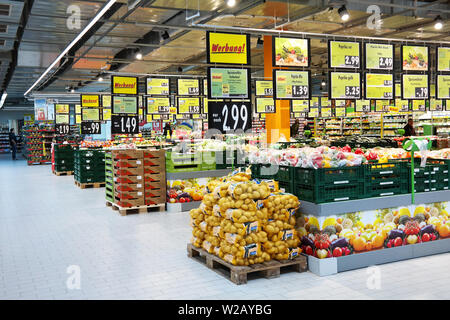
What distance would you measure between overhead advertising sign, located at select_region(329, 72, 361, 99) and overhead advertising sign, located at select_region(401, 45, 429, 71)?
1181mm

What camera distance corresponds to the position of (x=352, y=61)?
Answer: 28.6ft

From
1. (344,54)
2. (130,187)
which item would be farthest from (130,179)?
(344,54)

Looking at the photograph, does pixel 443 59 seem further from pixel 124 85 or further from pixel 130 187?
pixel 124 85

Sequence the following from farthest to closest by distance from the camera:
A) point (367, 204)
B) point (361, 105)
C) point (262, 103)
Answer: point (361, 105) → point (262, 103) → point (367, 204)

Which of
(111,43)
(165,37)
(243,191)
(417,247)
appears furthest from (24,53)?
(417,247)

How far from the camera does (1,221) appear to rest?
27.3 ft

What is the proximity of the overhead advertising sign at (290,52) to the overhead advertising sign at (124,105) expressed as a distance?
5994 mm

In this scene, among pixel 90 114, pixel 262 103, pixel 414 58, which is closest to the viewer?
pixel 414 58

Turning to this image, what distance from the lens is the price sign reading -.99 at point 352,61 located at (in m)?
8.65

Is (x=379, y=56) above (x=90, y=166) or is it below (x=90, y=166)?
above

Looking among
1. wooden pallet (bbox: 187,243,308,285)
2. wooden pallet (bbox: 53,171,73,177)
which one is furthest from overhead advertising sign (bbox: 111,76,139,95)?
wooden pallet (bbox: 187,243,308,285)

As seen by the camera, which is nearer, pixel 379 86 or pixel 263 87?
pixel 379 86

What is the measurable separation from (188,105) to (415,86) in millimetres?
7850

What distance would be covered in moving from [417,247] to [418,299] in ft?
4.86
